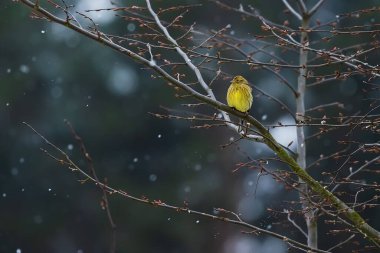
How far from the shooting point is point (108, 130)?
13758mm

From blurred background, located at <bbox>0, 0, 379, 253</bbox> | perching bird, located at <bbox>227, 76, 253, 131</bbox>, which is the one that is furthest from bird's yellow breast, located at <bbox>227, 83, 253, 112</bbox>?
blurred background, located at <bbox>0, 0, 379, 253</bbox>

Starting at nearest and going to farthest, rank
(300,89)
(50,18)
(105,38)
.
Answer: (50,18)
(105,38)
(300,89)

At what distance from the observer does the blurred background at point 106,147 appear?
45.0 feet

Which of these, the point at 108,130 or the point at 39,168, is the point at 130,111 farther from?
the point at 39,168

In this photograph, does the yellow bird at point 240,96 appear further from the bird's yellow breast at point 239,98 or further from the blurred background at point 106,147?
the blurred background at point 106,147

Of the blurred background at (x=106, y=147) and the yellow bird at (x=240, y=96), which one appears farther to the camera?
the blurred background at (x=106, y=147)

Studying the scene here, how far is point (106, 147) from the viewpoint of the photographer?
13.9 meters

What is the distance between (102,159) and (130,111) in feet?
3.50

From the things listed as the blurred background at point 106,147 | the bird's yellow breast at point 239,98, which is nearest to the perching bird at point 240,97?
the bird's yellow breast at point 239,98

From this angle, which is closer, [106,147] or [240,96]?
[240,96]

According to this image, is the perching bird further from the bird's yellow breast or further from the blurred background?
the blurred background

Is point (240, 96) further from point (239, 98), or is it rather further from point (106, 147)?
point (106, 147)

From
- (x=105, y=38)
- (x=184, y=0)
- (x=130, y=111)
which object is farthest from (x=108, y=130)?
(x=105, y=38)

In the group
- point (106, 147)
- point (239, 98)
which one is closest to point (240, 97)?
point (239, 98)
